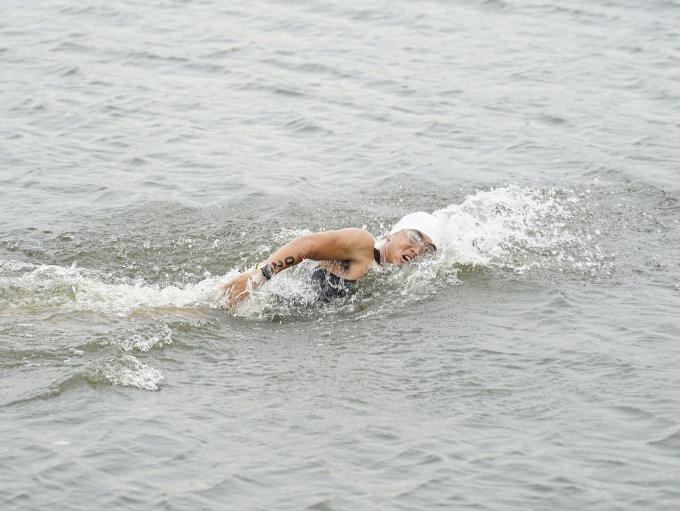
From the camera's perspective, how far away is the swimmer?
9.07 metres

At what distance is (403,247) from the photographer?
9766mm

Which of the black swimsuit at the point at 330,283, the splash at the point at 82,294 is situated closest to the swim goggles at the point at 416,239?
the black swimsuit at the point at 330,283

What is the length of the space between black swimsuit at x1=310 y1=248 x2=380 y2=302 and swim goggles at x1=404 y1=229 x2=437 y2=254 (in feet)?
2.18

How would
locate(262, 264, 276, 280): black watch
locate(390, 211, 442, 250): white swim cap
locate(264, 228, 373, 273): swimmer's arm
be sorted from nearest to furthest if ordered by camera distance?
locate(262, 264, 276, 280): black watch, locate(264, 228, 373, 273): swimmer's arm, locate(390, 211, 442, 250): white swim cap

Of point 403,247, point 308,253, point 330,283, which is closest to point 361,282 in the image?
point 330,283

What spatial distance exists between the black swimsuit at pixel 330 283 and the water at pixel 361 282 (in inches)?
4.6

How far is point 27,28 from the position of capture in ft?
67.6

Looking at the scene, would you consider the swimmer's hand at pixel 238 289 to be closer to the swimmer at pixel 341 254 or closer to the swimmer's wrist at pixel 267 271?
the swimmer at pixel 341 254

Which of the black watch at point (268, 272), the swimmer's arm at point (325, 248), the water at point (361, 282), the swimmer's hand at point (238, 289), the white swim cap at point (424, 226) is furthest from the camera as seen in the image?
the white swim cap at point (424, 226)

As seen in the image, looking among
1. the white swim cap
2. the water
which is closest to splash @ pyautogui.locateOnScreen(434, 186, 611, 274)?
the water

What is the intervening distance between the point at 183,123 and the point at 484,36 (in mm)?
7421

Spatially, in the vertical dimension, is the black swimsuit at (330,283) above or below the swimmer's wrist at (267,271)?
below

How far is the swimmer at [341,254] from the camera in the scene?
9.07 metres

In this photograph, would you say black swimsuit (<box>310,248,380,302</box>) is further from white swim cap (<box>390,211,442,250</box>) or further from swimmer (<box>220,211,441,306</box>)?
white swim cap (<box>390,211,442,250</box>)
